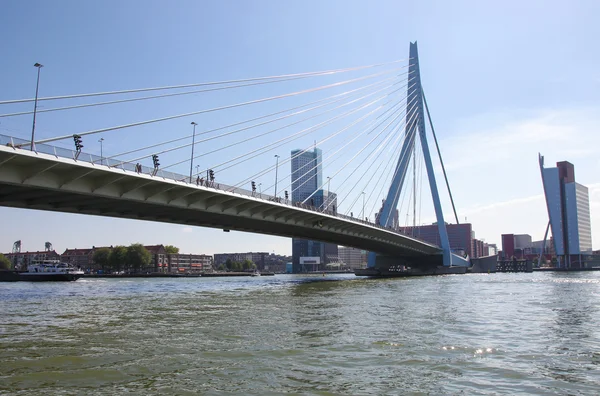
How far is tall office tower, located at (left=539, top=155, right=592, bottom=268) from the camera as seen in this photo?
186m

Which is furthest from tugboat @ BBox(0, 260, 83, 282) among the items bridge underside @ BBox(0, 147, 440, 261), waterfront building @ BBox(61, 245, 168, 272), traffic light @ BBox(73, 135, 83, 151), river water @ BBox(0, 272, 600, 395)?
waterfront building @ BBox(61, 245, 168, 272)

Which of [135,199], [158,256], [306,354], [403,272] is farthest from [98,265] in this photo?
[306,354]

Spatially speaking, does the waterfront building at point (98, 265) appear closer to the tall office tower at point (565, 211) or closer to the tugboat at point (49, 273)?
the tugboat at point (49, 273)

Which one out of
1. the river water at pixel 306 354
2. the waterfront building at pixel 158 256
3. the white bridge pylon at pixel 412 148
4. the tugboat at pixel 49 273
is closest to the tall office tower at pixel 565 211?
the white bridge pylon at pixel 412 148

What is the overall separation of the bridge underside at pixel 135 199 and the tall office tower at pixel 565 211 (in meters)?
150

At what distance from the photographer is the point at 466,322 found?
19344 mm

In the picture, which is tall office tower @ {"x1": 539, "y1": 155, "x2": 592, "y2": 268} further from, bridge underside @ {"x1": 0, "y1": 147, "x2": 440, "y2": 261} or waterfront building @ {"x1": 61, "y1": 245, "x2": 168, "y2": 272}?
bridge underside @ {"x1": 0, "y1": 147, "x2": 440, "y2": 261}

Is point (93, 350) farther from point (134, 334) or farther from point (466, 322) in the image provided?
point (466, 322)

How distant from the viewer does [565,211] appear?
18875 centimetres

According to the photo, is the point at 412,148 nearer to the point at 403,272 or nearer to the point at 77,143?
the point at 403,272

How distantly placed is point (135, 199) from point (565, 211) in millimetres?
187658

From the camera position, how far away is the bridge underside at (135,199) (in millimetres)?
28750

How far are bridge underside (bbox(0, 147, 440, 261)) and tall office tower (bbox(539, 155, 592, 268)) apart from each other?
5916 inches

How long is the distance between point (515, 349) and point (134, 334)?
457 inches
